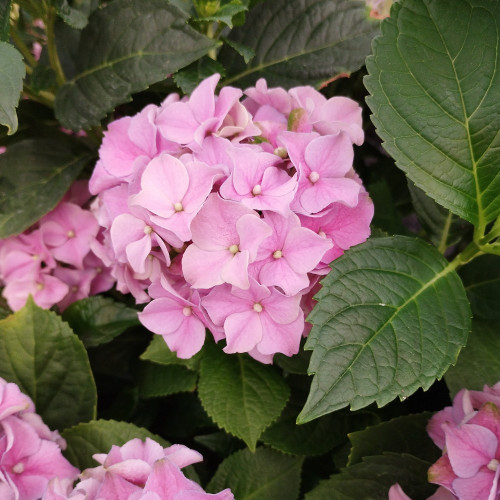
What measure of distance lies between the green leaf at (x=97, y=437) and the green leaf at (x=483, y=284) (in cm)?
40

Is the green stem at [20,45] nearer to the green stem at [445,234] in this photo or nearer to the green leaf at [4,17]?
the green leaf at [4,17]

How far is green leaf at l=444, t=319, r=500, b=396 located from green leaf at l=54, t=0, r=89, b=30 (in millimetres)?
596

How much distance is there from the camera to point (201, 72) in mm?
747

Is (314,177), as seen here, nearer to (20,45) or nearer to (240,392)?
(240,392)

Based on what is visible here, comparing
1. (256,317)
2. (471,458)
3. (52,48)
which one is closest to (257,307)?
(256,317)

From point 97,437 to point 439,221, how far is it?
1.61ft

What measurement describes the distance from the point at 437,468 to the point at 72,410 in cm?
44

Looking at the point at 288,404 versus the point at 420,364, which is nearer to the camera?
the point at 420,364

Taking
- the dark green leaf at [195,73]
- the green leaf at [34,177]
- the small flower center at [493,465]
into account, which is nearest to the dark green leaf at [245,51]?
the dark green leaf at [195,73]

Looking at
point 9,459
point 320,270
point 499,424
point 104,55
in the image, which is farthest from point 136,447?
point 104,55

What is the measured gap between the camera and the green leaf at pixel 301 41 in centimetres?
76

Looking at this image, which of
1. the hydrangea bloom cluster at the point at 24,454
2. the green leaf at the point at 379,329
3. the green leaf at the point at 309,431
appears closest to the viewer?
the green leaf at the point at 379,329

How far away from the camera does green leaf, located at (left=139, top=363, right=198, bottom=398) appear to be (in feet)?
2.52

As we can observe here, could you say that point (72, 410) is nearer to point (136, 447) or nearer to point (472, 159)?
point (136, 447)
